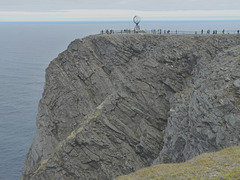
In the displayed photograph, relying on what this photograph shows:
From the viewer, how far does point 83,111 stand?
2194 inches

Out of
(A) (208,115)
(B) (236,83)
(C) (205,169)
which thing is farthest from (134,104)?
(C) (205,169)

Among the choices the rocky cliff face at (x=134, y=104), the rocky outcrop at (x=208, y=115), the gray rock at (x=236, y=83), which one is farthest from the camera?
the rocky cliff face at (x=134, y=104)

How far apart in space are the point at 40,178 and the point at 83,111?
16.0 m

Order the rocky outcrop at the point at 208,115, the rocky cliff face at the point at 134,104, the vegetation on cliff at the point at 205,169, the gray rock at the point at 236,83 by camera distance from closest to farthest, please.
→ the vegetation on cliff at the point at 205,169 < the rocky outcrop at the point at 208,115 < the gray rock at the point at 236,83 < the rocky cliff face at the point at 134,104

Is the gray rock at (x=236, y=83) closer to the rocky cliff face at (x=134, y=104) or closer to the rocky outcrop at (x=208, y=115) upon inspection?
the rocky outcrop at (x=208, y=115)

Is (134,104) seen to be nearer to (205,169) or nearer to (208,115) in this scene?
(208,115)

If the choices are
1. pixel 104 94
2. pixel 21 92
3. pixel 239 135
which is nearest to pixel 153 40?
pixel 104 94

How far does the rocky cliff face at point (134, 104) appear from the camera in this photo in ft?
106

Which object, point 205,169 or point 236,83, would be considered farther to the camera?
point 236,83

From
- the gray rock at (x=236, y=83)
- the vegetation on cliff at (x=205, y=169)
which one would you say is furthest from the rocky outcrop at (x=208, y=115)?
the vegetation on cliff at (x=205, y=169)

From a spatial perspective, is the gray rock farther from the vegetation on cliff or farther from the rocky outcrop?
the vegetation on cliff

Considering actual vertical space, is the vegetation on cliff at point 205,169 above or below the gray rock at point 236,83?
below

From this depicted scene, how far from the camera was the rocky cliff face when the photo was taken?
32344 mm

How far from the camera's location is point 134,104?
44.7 metres
